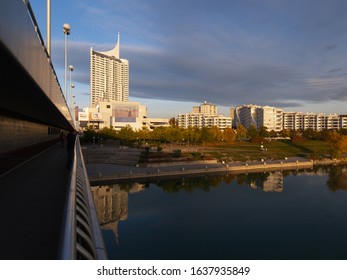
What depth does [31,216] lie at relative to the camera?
4855 millimetres

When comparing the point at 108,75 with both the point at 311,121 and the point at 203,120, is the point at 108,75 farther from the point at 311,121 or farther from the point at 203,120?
the point at 311,121

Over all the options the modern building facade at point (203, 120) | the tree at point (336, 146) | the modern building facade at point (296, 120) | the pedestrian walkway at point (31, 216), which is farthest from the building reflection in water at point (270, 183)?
the modern building facade at point (296, 120)

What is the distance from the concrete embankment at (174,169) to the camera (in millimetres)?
27828

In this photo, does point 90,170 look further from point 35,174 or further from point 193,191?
point 35,174

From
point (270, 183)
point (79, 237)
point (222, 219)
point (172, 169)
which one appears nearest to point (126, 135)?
point (172, 169)

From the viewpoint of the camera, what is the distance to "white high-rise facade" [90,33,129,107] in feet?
497

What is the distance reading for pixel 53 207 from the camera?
533cm

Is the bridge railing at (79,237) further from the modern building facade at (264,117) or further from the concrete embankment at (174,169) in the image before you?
the modern building facade at (264,117)

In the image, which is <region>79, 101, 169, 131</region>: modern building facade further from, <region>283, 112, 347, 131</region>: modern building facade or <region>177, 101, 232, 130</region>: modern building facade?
<region>283, 112, 347, 131</region>: modern building facade

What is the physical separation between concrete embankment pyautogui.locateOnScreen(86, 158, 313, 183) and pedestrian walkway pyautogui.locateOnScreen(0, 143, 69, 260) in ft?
63.2

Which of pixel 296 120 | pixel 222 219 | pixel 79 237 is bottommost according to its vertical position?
pixel 222 219

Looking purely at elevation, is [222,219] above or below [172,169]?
below

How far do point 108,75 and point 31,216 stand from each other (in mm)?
159854

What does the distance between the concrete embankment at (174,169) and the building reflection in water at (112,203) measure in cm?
171
